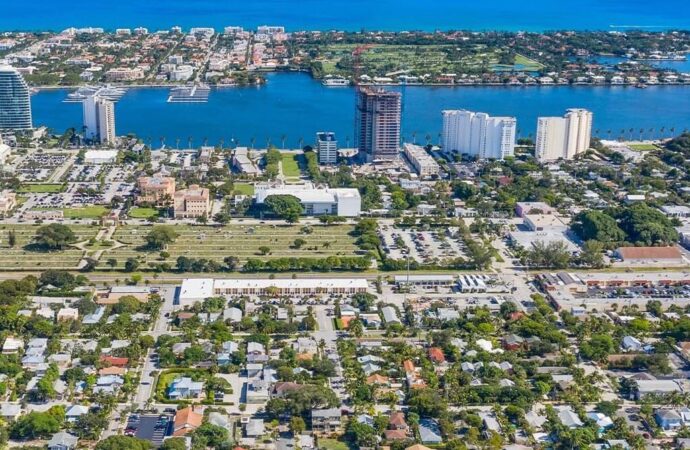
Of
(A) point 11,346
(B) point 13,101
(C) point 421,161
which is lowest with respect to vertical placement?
(A) point 11,346

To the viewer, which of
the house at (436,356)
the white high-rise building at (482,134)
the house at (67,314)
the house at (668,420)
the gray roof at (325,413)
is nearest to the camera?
the gray roof at (325,413)

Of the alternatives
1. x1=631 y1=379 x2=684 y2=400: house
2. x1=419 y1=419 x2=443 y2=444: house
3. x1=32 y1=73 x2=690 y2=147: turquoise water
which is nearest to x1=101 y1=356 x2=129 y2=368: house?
x1=419 y1=419 x2=443 y2=444: house

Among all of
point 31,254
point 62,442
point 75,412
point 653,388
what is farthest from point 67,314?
point 653,388

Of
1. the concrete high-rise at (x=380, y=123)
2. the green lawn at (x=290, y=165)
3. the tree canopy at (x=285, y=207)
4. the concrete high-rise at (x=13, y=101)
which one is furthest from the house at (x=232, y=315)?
the concrete high-rise at (x=13, y=101)

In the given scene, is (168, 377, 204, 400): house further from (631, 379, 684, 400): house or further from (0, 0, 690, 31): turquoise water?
(0, 0, 690, 31): turquoise water

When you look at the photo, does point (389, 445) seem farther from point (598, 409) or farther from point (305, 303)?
point (305, 303)

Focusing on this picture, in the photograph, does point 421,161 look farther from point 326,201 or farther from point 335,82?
point 335,82

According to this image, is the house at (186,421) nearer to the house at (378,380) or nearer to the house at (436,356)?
the house at (378,380)
